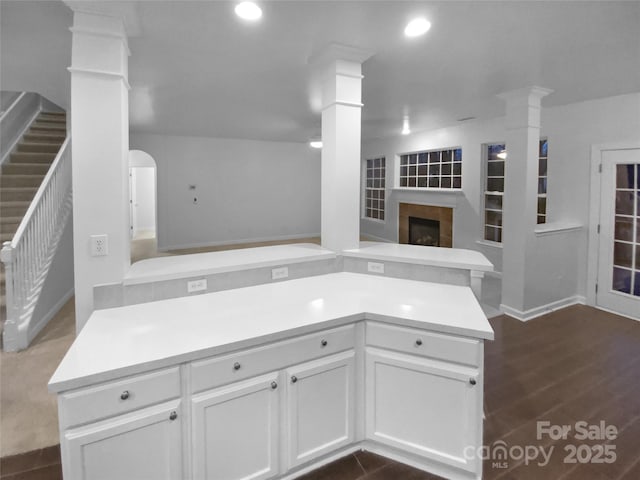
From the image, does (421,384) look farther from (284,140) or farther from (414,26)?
(284,140)

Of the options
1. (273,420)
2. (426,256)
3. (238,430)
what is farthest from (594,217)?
(238,430)

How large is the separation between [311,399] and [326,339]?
0.30 metres

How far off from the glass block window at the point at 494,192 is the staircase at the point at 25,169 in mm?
6152

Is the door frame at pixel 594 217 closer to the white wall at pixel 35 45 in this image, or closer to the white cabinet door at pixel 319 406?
the white cabinet door at pixel 319 406

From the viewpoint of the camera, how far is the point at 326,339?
6.20 feet

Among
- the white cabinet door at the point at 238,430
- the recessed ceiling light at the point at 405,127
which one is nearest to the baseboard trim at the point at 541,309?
the recessed ceiling light at the point at 405,127

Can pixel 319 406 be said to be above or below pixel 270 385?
below

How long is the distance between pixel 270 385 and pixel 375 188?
7599 mm

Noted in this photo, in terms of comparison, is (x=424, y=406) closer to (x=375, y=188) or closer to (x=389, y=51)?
(x=389, y=51)

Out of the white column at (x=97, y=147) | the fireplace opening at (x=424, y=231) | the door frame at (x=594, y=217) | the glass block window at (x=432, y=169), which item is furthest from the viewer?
the fireplace opening at (x=424, y=231)

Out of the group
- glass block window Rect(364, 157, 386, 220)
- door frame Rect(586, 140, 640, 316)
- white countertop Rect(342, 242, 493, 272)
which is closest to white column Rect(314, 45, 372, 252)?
white countertop Rect(342, 242, 493, 272)

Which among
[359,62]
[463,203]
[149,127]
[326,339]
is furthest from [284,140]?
[326,339]

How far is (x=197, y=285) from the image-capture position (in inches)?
89.4

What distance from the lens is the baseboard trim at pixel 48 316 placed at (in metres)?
3.65
